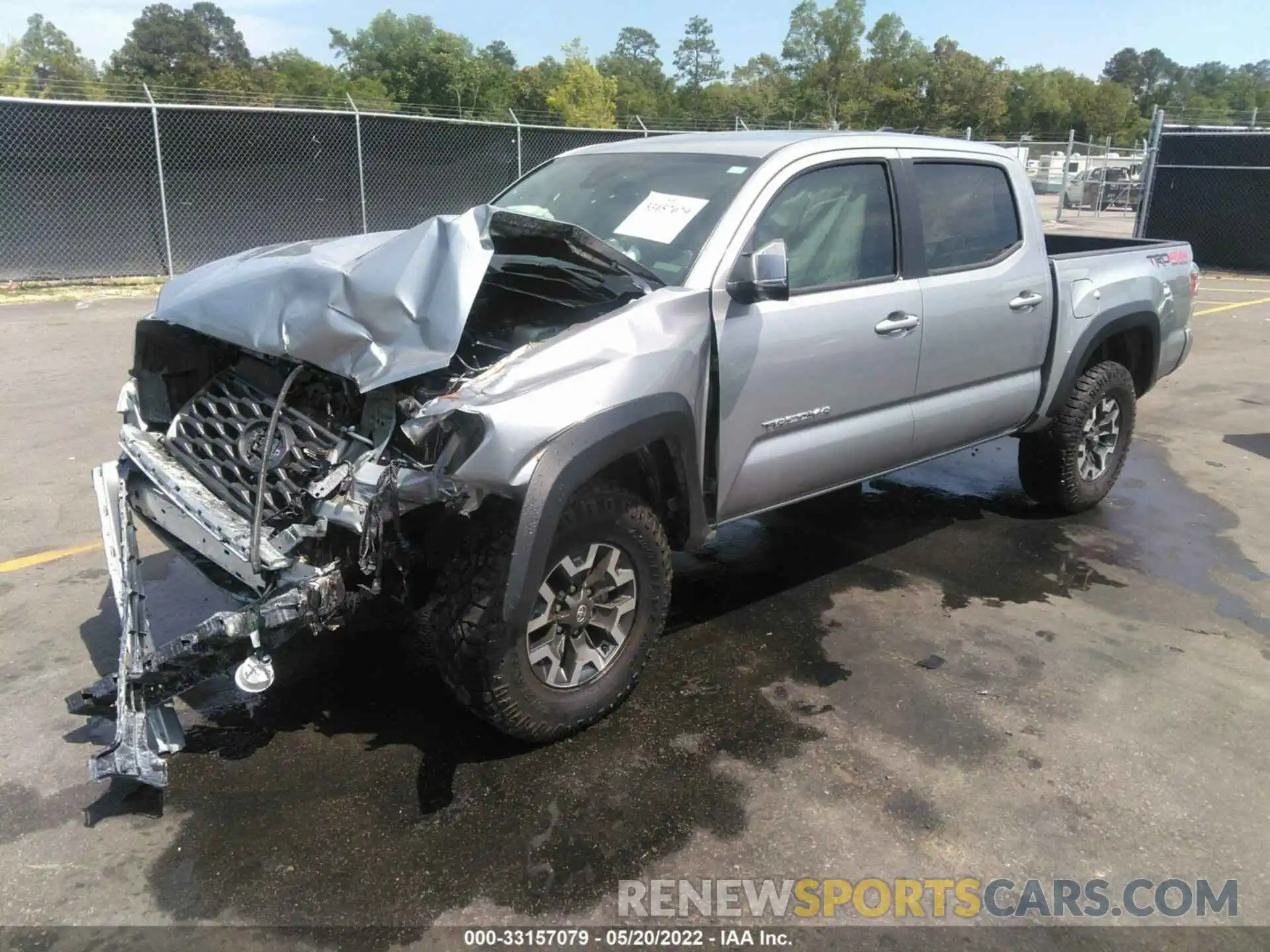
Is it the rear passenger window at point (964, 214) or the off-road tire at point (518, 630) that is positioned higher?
the rear passenger window at point (964, 214)

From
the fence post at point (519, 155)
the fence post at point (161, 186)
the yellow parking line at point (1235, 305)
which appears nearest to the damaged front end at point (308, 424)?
the fence post at point (161, 186)

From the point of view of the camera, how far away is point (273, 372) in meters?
3.24

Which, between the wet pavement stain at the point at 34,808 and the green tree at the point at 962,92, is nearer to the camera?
the wet pavement stain at the point at 34,808

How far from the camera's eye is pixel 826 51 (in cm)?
10275

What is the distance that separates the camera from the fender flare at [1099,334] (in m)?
5.01

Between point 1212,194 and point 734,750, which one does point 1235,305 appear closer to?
point 1212,194

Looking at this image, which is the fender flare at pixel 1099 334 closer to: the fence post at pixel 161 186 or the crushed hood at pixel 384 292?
the crushed hood at pixel 384 292

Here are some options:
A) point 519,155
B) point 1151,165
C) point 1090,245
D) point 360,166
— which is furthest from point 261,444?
point 1151,165

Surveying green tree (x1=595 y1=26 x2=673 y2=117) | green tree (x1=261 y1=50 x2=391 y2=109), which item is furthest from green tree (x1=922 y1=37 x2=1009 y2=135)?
green tree (x1=261 y1=50 x2=391 y2=109)

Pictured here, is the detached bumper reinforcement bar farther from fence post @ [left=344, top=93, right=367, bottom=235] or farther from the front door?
fence post @ [left=344, top=93, right=367, bottom=235]

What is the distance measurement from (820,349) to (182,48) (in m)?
136

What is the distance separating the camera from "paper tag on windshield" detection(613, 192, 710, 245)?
3.64 m

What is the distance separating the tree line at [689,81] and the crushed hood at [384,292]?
169ft

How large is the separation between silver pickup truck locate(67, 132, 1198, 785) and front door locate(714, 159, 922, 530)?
0.5 inches
